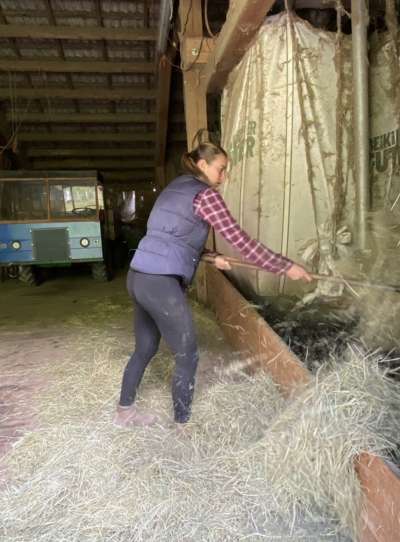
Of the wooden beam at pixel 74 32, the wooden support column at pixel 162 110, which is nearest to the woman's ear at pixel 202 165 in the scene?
the wooden support column at pixel 162 110

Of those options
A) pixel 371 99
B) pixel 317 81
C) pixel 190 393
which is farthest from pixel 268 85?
pixel 190 393

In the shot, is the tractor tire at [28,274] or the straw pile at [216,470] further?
the tractor tire at [28,274]

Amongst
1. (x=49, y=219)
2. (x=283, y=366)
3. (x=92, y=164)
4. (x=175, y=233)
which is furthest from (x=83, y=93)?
(x=283, y=366)

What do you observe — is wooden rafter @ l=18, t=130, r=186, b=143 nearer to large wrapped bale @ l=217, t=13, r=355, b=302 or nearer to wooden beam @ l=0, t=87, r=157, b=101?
wooden beam @ l=0, t=87, r=157, b=101

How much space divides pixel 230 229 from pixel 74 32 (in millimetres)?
5679

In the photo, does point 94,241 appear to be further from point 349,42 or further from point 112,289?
point 349,42

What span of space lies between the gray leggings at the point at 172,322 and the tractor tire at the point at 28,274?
19.1 feet

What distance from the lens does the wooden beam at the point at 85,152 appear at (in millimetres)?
9984

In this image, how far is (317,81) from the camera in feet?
10.4

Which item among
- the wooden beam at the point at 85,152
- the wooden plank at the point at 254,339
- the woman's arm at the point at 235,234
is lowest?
the wooden plank at the point at 254,339

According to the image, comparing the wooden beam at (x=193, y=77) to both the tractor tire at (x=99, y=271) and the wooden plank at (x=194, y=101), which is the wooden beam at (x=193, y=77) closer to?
the wooden plank at (x=194, y=101)

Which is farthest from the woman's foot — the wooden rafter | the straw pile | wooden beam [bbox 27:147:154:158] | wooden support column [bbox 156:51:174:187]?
wooden beam [bbox 27:147:154:158]

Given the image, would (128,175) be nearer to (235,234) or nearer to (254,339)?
(254,339)

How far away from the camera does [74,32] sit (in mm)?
6199
